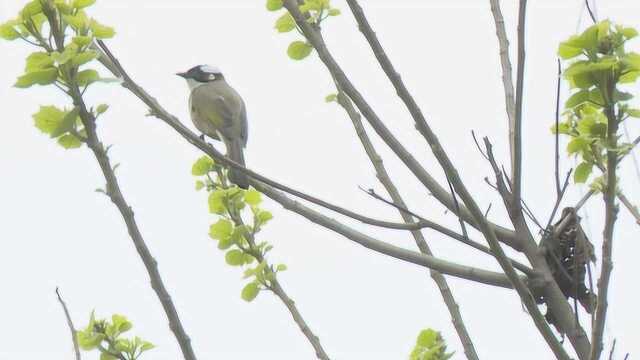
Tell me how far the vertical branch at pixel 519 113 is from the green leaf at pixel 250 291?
55.4 inches

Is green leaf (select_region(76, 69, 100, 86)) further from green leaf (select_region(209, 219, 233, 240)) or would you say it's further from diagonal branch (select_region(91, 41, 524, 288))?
green leaf (select_region(209, 219, 233, 240))

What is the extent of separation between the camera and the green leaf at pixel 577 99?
2.26 meters

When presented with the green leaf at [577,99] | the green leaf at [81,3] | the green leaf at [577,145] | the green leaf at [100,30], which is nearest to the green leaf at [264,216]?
the green leaf at [100,30]

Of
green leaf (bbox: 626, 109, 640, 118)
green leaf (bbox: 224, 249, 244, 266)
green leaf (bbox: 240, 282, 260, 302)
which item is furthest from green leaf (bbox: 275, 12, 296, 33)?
green leaf (bbox: 626, 109, 640, 118)

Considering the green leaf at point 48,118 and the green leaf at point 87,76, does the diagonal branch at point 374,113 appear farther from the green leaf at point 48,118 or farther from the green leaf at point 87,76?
the green leaf at point 48,118

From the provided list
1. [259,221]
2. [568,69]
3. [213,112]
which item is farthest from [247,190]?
[213,112]

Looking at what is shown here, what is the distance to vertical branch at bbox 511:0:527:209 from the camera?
97.9 inches

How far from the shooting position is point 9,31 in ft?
8.13

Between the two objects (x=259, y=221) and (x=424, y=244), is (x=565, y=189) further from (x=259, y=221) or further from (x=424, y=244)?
(x=259, y=221)

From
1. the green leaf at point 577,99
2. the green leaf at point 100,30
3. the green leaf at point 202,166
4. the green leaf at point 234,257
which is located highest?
the green leaf at point 202,166

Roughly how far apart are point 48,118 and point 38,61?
0.55 feet

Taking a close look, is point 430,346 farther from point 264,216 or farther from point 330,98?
point 330,98

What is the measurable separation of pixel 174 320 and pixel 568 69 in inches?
44.6

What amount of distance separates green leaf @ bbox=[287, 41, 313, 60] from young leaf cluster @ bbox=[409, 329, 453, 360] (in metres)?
1.27
